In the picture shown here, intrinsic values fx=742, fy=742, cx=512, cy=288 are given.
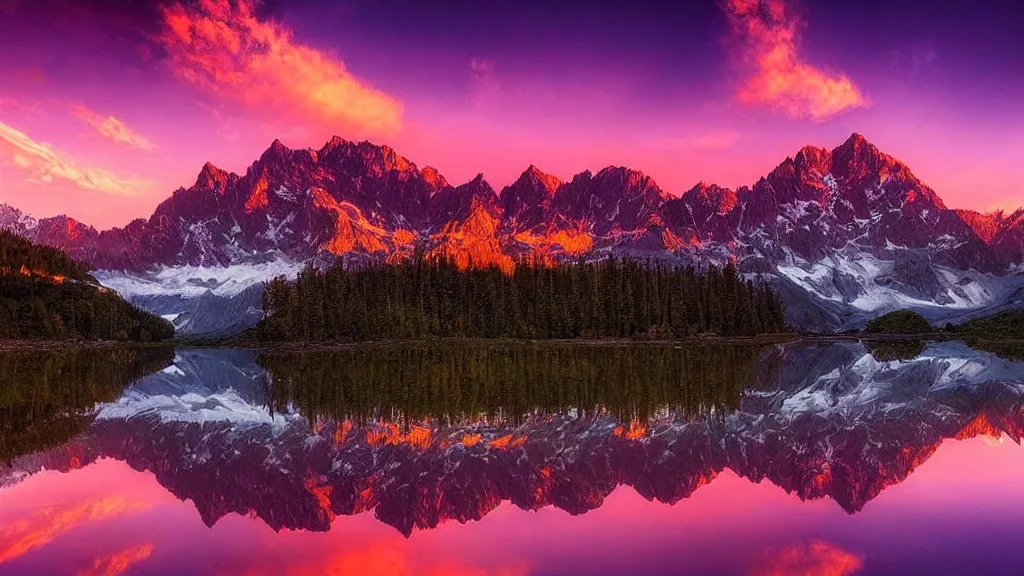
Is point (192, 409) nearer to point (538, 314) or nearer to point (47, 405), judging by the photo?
point (47, 405)

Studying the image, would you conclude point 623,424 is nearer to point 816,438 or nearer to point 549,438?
point 549,438

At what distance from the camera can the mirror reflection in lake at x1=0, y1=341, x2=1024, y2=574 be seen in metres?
15.5

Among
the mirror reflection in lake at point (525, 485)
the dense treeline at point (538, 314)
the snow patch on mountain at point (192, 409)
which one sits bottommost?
the snow patch on mountain at point (192, 409)

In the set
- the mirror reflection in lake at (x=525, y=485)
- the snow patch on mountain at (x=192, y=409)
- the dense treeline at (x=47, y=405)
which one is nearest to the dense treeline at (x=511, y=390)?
the mirror reflection in lake at (x=525, y=485)

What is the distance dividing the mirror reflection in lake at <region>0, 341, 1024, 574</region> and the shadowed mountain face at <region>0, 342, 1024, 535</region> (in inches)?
A: 6.8

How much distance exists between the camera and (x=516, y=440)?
3147cm

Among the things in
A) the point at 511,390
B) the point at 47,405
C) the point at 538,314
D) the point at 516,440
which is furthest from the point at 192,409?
the point at 538,314

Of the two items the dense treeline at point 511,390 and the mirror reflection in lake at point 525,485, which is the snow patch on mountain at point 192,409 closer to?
the mirror reflection in lake at point 525,485

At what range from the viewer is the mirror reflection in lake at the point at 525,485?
50.8 ft

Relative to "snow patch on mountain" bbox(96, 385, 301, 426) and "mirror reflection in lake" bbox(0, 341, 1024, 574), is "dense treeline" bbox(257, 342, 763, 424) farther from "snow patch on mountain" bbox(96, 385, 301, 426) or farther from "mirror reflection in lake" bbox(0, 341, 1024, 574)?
"snow patch on mountain" bbox(96, 385, 301, 426)

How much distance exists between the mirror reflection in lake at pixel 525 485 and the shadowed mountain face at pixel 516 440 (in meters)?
0.17

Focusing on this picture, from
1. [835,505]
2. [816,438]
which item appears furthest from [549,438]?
[835,505]

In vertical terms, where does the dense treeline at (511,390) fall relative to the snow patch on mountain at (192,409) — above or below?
above

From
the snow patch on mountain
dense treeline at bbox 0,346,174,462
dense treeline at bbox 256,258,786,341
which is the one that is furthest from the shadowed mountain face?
dense treeline at bbox 256,258,786,341
